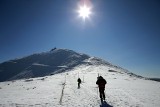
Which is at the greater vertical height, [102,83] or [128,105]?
[102,83]

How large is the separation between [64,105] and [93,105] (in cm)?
260

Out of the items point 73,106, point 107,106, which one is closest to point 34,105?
point 73,106

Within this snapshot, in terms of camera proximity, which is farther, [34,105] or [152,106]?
[34,105]

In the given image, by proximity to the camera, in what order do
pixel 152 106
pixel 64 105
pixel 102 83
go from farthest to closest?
pixel 102 83
pixel 64 105
pixel 152 106

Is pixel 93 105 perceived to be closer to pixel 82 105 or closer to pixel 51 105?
pixel 82 105

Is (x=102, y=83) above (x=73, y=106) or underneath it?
above

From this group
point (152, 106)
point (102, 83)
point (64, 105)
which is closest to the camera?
point (152, 106)

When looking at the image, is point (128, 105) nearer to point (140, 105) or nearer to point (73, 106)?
point (140, 105)

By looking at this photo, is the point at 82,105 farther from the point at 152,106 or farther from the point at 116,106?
the point at 152,106

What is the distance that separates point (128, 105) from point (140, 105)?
3.35ft

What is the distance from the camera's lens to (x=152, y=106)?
15.6 meters

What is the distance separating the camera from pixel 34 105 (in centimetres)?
1683

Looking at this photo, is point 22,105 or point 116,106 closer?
point 116,106

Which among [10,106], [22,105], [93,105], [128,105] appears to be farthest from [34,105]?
→ [128,105]
